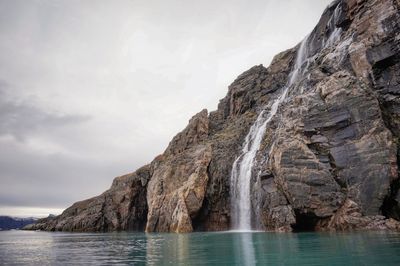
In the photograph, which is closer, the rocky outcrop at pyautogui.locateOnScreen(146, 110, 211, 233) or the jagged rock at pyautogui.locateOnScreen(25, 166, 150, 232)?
the rocky outcrop at pyautogui.locateOnScreen(146, 110, 211, 233)

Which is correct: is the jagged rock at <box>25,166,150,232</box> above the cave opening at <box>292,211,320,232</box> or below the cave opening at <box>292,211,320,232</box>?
above

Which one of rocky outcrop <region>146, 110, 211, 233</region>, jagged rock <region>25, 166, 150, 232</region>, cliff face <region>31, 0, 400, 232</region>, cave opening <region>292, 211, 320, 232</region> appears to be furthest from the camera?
jagged rock <region>25, 166, 150, 232</region>

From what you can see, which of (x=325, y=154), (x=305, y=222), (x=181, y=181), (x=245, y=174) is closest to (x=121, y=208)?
(x=181, y=181)

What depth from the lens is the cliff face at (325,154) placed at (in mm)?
32406

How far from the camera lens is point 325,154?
35656 mm

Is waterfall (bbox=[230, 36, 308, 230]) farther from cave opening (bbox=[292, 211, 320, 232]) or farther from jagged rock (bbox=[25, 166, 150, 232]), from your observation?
jagged rock (bbox=[25, 166, 150, 232])

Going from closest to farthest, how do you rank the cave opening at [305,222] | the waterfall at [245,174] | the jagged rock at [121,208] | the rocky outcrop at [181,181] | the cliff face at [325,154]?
the cliff face at [325,154], the cave opening at [305,222], the waterfall at [245,174], the rocky outcrop at [181,181], the jagged rock at [121,208]

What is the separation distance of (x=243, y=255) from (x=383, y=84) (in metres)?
28.0

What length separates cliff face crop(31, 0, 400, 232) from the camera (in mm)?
32406

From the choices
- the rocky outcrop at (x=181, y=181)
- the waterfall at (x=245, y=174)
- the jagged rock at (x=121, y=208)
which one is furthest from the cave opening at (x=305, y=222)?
the jagged rock at (x=121, y=208)

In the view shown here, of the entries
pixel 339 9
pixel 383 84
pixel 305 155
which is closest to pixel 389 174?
pixel 305 155

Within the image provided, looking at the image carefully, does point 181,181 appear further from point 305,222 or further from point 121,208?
point 121,208

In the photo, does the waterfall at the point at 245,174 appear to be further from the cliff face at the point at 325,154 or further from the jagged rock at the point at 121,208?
the jagged rock at the point at 121,208

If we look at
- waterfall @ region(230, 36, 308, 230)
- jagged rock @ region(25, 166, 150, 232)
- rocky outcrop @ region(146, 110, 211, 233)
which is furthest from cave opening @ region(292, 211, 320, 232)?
jagged rock @ region(25, 166, 150, 232)
